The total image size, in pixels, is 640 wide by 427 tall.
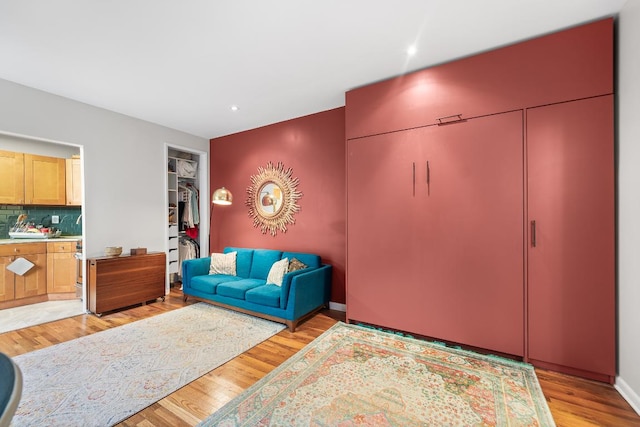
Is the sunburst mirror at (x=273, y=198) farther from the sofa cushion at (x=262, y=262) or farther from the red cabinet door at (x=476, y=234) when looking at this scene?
the red cabinet door at (x=476, y=234)

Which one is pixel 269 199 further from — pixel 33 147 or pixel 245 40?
pixel 33 147

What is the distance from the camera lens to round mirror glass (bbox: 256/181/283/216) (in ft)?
14.5

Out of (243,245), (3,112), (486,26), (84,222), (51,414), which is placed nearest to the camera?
(51,414)

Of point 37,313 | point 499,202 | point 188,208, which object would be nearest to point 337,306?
point 499,202

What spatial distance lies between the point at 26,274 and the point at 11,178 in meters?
1.47

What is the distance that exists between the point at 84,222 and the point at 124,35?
8.43 ft

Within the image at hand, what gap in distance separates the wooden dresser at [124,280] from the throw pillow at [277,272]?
1820mm

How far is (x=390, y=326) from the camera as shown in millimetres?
3027

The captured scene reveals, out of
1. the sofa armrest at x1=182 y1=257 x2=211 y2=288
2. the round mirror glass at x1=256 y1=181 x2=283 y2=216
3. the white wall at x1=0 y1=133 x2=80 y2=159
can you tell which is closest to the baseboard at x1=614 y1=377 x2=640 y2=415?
the round mirror glass at x1=256 y1=181 x2=283 y2=216

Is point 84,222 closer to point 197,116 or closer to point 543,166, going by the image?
point 197,116

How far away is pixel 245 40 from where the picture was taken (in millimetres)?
2436

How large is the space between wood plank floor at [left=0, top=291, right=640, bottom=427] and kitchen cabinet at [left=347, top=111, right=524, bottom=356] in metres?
0.46

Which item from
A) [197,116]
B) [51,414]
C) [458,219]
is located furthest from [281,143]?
[51,414]

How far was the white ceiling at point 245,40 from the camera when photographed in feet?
6.78
